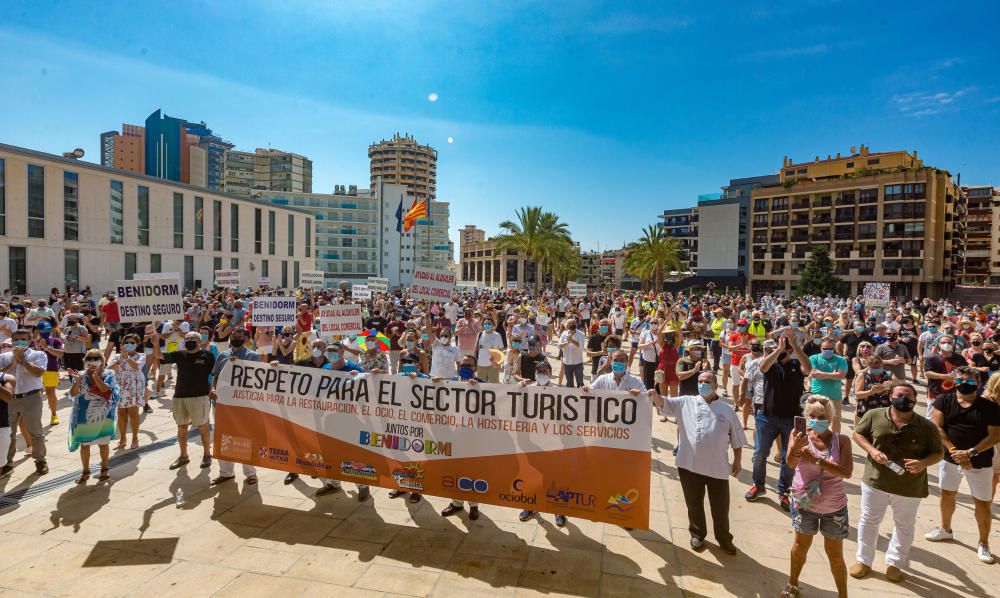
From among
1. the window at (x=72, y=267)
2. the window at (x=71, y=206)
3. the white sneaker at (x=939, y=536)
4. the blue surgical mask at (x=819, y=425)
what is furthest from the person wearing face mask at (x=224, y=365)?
the window at (x=71, y=206)

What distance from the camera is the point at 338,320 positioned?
11539mm

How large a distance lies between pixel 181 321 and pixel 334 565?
8804 mm

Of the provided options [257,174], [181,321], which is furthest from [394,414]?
[257,174]

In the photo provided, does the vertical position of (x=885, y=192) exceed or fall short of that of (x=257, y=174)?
it falls short

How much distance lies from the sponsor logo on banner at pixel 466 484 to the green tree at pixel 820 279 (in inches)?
2517

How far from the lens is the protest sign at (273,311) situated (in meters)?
11.5

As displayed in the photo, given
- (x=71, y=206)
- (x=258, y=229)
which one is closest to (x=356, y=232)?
(x=258, y=229)

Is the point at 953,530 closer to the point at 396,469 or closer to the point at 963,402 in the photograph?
the point at 963,402

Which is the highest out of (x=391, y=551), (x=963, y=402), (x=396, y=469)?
(x=963, y=402)

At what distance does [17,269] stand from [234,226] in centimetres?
1690

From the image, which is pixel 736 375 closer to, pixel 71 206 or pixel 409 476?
pixel 409 476

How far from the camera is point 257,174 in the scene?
125m

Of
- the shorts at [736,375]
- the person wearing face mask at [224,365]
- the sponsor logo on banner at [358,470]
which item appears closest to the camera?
the sponsor logo on banner at [358,470]

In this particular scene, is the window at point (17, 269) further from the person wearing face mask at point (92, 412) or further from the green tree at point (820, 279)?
the green tree at point (820, 279)
